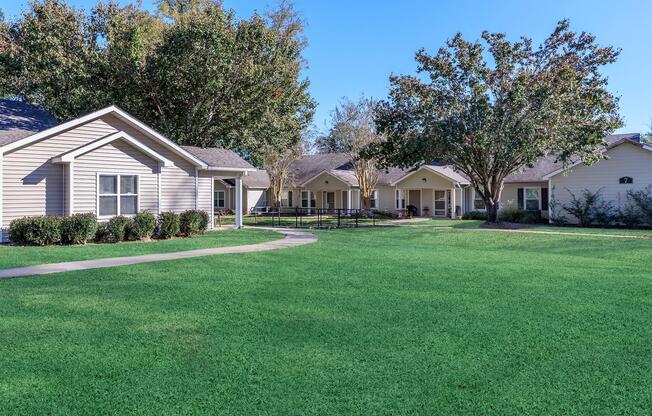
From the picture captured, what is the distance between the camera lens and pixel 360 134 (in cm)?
3609

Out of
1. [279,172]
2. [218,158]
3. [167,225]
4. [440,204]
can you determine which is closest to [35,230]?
[167,225]

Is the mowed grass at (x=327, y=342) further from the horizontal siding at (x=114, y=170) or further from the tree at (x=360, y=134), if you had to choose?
the tree at (x=360, y=134)

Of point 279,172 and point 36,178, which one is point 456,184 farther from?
point 36,178

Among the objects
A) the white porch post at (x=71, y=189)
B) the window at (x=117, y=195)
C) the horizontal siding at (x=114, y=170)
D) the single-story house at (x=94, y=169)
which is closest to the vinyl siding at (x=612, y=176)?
the single-story house at (x=94, y=169)

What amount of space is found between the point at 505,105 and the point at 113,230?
16983 mm

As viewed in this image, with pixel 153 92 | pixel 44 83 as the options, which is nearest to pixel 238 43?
pixel 153 92

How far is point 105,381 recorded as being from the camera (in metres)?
4.05

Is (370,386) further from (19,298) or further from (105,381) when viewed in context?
(19,298)

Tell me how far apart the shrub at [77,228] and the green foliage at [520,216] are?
22.1m

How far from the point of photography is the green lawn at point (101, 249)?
1133cm

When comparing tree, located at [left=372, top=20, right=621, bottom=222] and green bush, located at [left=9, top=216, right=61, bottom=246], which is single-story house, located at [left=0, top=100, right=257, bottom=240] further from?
tree, located at [left=372, top=20, right=621, bottom=222]

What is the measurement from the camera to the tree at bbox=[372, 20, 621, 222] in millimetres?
21609

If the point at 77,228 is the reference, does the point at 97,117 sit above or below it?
above

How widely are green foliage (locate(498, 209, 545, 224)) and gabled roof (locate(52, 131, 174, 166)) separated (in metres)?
19.3
